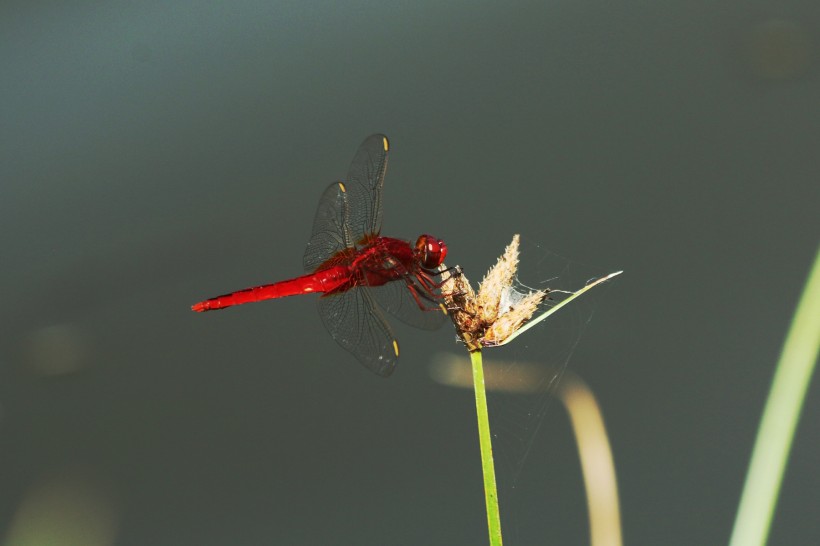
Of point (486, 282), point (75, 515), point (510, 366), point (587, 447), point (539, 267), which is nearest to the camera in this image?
point (486, 282)

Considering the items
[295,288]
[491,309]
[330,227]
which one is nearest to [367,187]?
[330,227]

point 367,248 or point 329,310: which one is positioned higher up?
point 367,248

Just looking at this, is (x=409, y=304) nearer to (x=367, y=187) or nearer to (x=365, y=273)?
(x=365, y=273)

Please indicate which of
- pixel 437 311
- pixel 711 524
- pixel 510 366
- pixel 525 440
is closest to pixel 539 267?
pixel 510 366

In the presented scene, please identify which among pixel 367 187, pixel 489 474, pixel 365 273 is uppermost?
pixel 367 187

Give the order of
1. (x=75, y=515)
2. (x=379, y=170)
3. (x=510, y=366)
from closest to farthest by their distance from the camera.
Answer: (x=379, y=170), (x=510, y=366), (x=75, y=515)

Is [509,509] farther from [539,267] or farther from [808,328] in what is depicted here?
[808,328]
